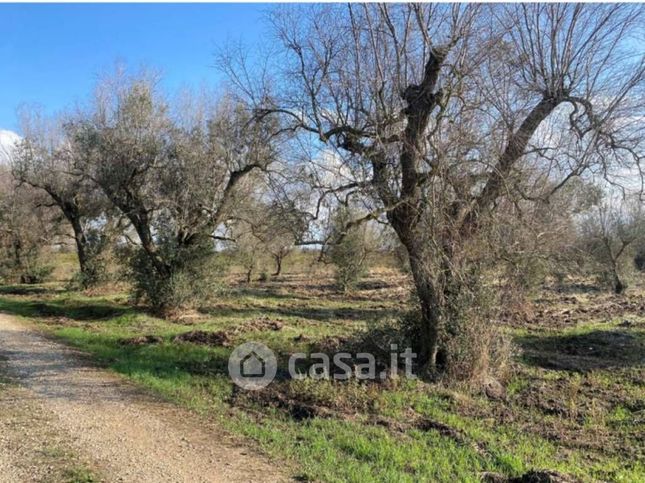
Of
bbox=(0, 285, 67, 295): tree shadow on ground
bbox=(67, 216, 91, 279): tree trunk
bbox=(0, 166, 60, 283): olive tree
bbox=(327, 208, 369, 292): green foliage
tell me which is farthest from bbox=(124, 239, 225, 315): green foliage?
bbox=(0, 166, 60, 283): olive tree

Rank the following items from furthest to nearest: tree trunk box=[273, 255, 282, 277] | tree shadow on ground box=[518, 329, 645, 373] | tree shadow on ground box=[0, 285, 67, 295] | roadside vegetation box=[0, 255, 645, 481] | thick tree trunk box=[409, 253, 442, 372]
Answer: tree trunk box=[273, 255, 282, 277]
tree shadow on ground box=[0, 285, 67, 295]
tree shadow on ground box=[518, 329, 645, 373]
thick tree trunk box=[409, 253, 442, 372]
roadside vegetation box=[0, 255, 645, 481]

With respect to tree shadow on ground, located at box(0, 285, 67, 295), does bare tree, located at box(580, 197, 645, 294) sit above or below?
above

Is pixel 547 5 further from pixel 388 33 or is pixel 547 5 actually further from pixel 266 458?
pixel 266 458

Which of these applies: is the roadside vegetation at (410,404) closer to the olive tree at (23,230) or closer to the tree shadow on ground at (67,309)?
the tree shadow on ground at (67,309)

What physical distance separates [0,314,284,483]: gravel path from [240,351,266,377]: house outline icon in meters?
2.02

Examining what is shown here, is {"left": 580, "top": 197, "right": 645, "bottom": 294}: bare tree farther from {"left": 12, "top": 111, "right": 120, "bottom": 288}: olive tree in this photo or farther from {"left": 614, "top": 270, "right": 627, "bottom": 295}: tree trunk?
{"left": 12, "top": 111, "right": 120, "bottom": 288}: olive tree

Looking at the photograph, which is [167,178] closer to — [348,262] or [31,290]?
[348,262]

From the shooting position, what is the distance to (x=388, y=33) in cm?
809

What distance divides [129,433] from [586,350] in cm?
1075

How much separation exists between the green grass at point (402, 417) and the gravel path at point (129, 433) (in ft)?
1.20

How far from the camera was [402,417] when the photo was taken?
6.52 meters

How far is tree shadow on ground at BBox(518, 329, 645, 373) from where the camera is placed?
10266 millimetres

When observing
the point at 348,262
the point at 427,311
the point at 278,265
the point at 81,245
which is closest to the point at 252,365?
the point at 427,311

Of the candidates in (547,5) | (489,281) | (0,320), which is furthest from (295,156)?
(0,320)
